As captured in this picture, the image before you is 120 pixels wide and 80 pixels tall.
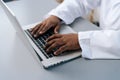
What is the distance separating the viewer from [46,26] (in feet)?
3.57

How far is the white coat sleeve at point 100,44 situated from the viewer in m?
0.89

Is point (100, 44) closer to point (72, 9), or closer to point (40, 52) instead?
point (40, 52)

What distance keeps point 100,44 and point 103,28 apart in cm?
25

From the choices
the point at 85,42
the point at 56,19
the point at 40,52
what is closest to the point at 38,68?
the point at 40,52

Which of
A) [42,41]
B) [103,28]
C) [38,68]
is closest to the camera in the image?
[38,68]

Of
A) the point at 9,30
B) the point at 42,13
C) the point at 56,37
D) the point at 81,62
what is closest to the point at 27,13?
the point at 42,13

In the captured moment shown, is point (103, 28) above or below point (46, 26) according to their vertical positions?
below

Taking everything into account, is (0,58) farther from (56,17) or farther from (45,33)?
(56,17)

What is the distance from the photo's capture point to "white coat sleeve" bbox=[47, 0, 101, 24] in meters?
1.18

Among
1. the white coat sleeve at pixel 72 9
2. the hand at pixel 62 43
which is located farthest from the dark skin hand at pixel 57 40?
the white coat sleeve at pixel 72 9

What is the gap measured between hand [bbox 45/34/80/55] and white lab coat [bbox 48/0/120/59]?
0.09 ft

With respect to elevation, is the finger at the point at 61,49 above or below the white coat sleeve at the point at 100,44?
above

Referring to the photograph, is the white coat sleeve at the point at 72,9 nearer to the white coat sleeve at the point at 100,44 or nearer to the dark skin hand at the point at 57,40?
the dark skin hand at the point at 57,40

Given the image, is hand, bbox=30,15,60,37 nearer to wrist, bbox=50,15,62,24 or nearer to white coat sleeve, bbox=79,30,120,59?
wrist, bbox=50,15,62,24
